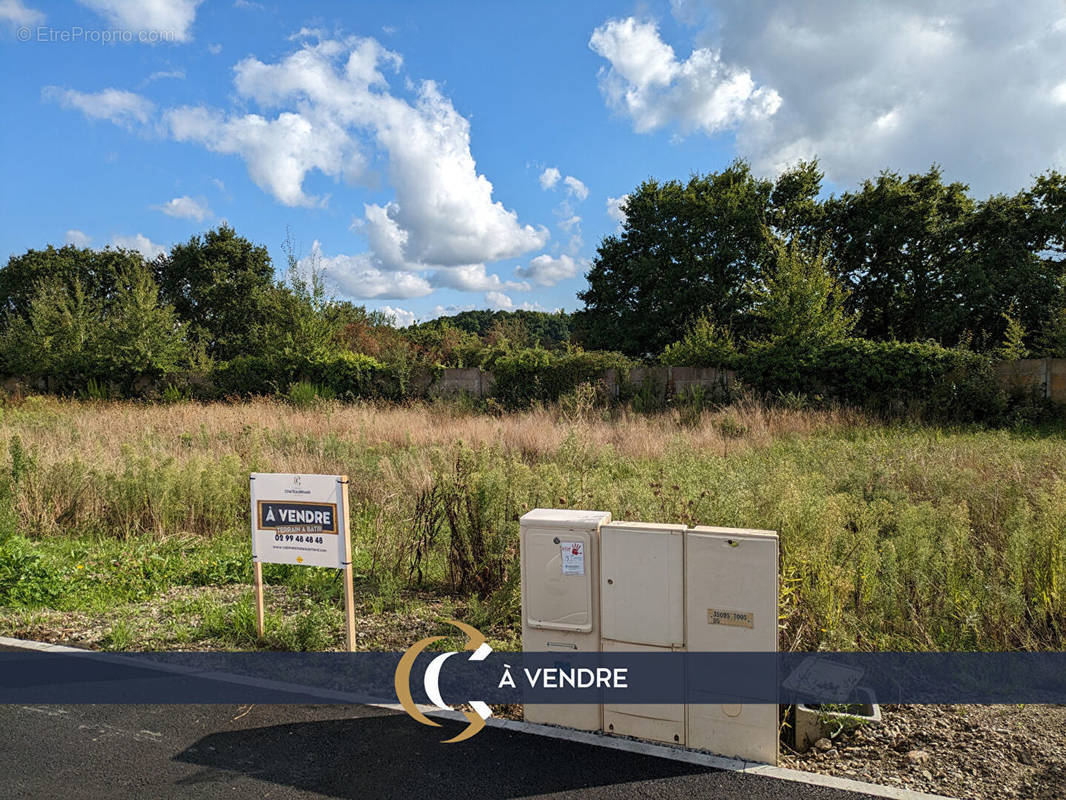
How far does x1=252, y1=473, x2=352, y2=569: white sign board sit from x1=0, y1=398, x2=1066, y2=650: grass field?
0.68 meters

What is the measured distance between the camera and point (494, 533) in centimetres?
650

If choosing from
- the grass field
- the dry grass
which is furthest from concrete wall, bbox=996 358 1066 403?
the grass field

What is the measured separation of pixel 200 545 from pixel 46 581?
1.59 m

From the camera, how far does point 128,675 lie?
488cm

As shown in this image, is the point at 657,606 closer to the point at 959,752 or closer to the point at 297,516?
the point at 959,752

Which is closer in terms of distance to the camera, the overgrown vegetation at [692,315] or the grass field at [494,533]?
the grass field at [494,533]

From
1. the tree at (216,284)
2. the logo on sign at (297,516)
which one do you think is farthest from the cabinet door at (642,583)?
the tree at (216,284)

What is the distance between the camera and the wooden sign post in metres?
5.02

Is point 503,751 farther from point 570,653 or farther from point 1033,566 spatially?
point 1033,566

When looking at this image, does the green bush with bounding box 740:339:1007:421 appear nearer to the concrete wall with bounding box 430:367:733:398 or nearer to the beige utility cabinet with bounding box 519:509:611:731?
the concrete wall with bounding box 430:367:733:398

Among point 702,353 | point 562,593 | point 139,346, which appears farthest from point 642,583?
point 139,346

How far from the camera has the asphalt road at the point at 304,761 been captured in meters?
3.44

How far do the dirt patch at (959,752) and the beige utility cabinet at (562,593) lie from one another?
1.23 metres

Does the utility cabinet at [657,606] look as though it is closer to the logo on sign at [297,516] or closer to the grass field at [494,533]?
the grass field at [494,533]
